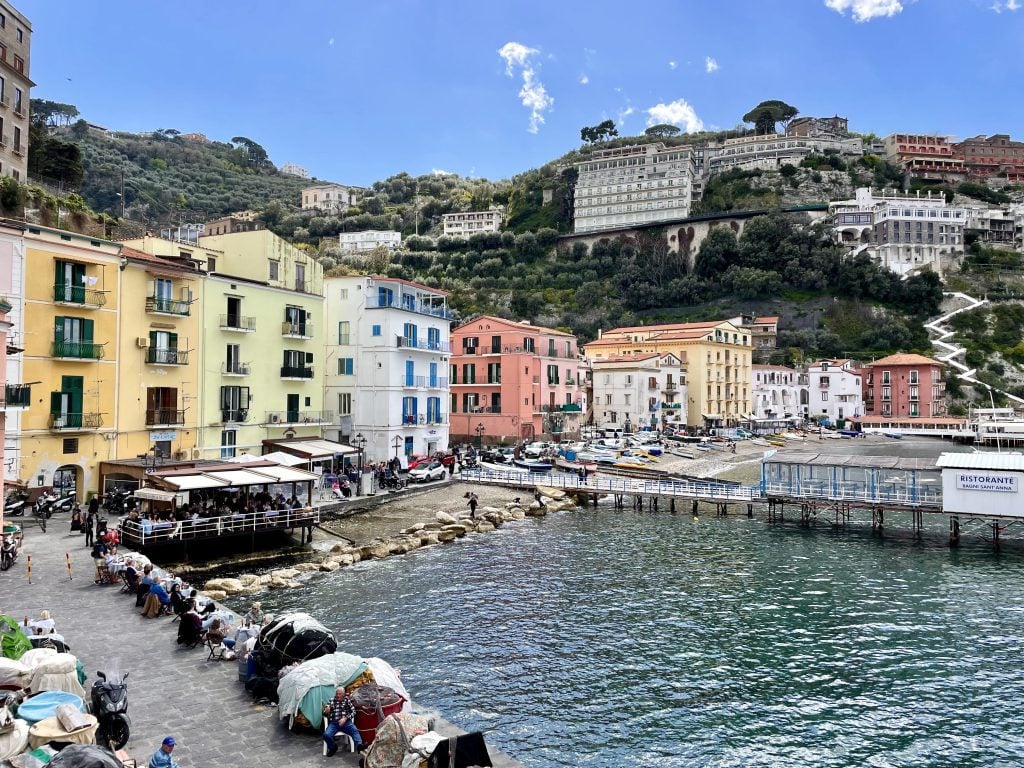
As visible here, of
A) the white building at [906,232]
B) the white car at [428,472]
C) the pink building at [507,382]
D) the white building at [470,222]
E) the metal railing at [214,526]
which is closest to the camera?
the metal railing at [214,526]

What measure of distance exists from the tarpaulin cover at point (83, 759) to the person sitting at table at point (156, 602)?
9690 mm

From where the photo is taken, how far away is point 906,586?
2634cm

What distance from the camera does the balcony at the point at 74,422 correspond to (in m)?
31.0

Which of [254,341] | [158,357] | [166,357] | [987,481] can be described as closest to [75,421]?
[158,357]

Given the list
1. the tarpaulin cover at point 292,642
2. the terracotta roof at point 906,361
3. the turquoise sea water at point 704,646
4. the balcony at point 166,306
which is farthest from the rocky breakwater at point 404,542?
the terracotta roof at point 906,361

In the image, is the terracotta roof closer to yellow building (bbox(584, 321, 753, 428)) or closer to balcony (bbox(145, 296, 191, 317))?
yellow building (bbox(584, 321, 753, 428))

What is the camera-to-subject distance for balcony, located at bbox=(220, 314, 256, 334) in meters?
38.9

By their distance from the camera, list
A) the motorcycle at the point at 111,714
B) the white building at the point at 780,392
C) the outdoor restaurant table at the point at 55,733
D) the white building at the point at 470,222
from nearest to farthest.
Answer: the outdoor restaurant table at the point at 55,733 < the motorcycle at the point at 111,714 < the white building at the point at 780,392 < the white building at the point at 470,222

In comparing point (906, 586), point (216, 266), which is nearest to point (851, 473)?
point (906, 586)

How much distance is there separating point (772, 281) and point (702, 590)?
4341 inches

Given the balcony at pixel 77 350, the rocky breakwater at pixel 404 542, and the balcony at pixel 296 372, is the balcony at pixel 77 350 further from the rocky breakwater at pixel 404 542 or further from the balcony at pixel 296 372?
the rocky breakwater at pixel 404 542

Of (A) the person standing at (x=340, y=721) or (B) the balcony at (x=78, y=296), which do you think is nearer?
(A) the person standing at (x=340, y=721)

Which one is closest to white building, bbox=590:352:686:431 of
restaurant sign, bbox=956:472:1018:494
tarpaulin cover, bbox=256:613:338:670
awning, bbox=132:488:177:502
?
restaurant sign, bbox=956:472:1018:494

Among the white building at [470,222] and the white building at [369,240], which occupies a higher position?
the white building at [470,222]
